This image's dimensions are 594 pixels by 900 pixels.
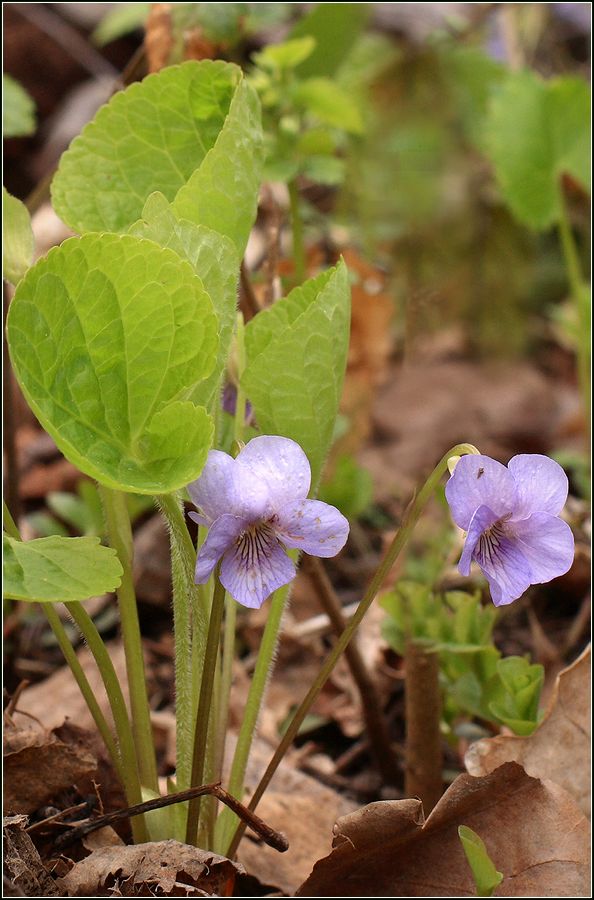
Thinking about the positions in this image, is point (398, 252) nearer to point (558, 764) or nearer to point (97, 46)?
point (97, 46)

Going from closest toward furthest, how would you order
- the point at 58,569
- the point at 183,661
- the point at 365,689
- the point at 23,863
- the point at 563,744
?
the point at 58,569
the point at 23,863
the point at 183,661
the point at 563,744
the point at 365,689

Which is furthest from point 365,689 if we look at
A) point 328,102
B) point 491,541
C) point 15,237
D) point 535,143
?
point 535,143

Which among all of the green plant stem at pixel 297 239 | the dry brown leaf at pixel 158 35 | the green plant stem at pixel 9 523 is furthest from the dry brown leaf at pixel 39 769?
the dry brown leaf at pixel 158 35

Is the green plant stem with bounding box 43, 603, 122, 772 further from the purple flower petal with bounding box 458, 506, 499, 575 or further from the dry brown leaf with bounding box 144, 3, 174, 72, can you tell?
the dry brown leaf with bounding box 144, 3, 174, 72

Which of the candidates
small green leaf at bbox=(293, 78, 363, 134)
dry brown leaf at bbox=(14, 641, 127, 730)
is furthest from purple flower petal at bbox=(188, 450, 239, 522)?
small green leaf at bbox=(293, 78, 363, 134)

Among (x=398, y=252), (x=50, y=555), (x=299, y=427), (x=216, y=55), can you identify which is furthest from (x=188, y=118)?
(x=398, y=252)

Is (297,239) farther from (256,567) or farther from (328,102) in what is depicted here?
(256,567)

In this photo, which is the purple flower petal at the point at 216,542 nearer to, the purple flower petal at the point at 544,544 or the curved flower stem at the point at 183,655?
the curved flower stem at the point at 183,655
